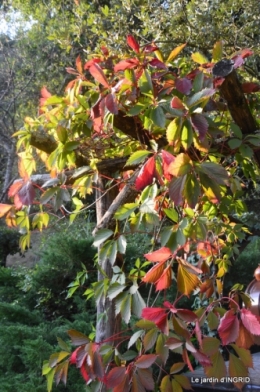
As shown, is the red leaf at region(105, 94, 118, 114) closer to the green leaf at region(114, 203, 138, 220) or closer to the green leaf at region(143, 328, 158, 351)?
the green leaf at region(114, 203, 138, 220)

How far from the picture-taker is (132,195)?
140cm

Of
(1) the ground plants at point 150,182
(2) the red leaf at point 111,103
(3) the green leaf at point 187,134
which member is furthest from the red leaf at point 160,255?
(2) the red leaf at point 111,103

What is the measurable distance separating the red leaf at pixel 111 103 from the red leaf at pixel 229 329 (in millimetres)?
520

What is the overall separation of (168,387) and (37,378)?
1574 mm

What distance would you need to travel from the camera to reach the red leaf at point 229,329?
95 cm

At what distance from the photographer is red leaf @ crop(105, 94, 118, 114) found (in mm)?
1109

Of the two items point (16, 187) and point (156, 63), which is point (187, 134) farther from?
point (16, 187)

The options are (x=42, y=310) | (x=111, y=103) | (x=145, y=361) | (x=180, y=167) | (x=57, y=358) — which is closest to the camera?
(x=180, y=167)

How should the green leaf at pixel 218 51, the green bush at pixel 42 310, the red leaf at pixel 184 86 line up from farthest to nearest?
1. the green bush at pixel 42 310
2. the green leaf at pixel 218 51
3. the red leaf at pixel 184 86

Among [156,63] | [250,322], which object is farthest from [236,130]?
[250,322]

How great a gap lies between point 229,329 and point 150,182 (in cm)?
35

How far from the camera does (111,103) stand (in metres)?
1.12

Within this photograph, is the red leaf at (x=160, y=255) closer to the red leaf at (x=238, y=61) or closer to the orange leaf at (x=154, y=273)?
the orange leaf at (x=154, y=273)

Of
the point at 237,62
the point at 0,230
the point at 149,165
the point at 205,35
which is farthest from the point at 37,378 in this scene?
the point at 0,230
